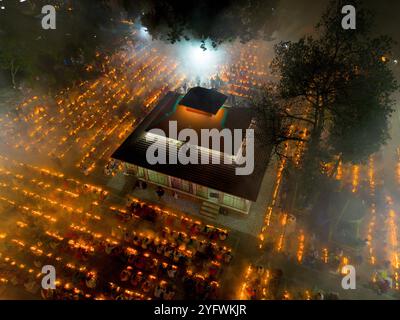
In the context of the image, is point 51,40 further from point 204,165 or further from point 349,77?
point 349,77

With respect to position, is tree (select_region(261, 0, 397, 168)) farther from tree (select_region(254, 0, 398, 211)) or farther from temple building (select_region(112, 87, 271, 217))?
temple building (select_region(112, 87, 271, 217))

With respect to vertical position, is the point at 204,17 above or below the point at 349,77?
above

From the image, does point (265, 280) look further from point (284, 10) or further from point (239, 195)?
point (284, 10)

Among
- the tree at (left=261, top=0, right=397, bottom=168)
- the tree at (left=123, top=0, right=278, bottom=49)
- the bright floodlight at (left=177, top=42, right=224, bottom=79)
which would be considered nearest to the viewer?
the tree at (left=261, top=0, right=397, bottom=168)

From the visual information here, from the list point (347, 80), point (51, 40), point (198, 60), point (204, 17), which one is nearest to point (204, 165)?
point (347, 80)

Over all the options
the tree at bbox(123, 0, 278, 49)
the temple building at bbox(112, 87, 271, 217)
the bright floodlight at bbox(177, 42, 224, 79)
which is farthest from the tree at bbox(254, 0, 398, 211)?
the bright floodlight at bbox(177, 42, 224, 79)

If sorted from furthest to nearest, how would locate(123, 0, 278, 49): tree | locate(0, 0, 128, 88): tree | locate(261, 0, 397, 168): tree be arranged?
1. locate(123, 0, 278, 49): tree
2. locate(0, 0, 128, 88): tree
3. locate(261, 0, 397, 168): tree

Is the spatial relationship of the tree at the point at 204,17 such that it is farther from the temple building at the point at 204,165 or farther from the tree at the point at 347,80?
the tree at the point at 347,80
